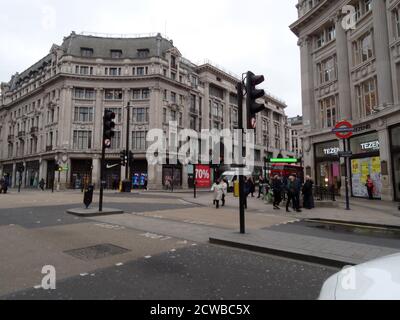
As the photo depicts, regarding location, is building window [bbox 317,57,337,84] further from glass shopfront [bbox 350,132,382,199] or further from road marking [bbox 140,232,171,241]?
road marking [bbox 140,232,171,241]

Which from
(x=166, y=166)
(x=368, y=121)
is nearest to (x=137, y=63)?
(x=166, y=166)

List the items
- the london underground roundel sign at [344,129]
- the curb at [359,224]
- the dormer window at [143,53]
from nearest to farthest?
the curb at [359,224] < the london underground roundel sign at [344,129] < the dormer window at [143,53]

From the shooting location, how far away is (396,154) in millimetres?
18438

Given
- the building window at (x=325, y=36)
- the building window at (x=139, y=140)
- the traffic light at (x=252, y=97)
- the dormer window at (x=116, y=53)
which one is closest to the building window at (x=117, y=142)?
the building window at (x=139, y=140)

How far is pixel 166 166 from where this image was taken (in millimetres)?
43531

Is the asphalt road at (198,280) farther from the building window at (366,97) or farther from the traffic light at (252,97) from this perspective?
the building window at (366,97)

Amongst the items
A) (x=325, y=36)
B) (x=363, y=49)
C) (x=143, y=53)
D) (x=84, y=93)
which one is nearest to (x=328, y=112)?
(x=363, y=49)

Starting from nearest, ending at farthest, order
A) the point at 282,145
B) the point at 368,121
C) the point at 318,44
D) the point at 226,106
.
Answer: the point at 368,121 < the point at 318,44 < the point at 226,106 < the point at 282,145

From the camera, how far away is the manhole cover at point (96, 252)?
5602mm

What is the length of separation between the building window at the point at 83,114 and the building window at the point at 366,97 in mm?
37073
